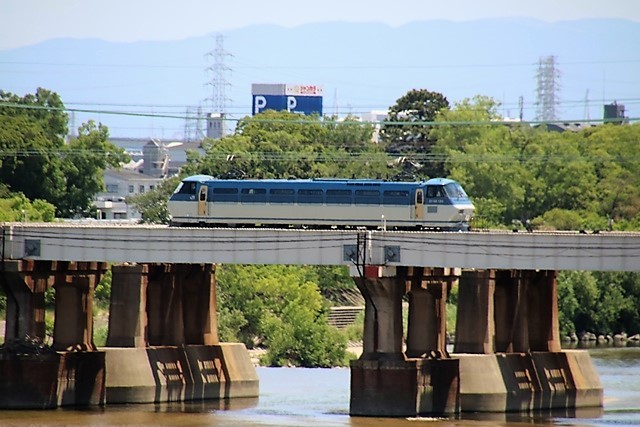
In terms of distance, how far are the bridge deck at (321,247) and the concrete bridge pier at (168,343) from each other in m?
5.75

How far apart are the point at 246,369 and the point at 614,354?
133 ft

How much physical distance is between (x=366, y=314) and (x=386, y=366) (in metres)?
2.31

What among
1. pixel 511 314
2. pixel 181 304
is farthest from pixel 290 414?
pixel 511 314

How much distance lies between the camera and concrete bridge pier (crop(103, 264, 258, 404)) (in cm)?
8269

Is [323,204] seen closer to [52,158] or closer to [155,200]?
[52,158]

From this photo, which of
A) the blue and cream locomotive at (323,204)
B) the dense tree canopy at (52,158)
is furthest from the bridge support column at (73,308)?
the dense tree canopy at (52,158)

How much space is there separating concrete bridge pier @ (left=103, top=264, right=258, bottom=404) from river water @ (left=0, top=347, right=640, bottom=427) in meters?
1.33

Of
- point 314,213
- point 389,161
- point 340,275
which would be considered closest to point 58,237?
point 314,213

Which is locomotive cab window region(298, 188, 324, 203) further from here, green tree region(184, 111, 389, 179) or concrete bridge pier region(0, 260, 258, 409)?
green tree region(184, 111, 389, 179)

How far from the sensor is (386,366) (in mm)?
73688

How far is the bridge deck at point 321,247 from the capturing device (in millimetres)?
71312

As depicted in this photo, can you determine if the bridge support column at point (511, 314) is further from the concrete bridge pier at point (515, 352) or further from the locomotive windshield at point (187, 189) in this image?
the locomotive windshield at point (187, 189)

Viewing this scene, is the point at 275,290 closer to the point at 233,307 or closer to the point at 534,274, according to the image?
the point at 233,307

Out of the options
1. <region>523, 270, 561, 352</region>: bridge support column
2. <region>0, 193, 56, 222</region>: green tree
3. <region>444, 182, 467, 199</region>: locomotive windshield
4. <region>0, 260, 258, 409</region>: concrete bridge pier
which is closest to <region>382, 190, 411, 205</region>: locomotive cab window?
<region>444, 182, 467, 199</region>: locomotive windshield
